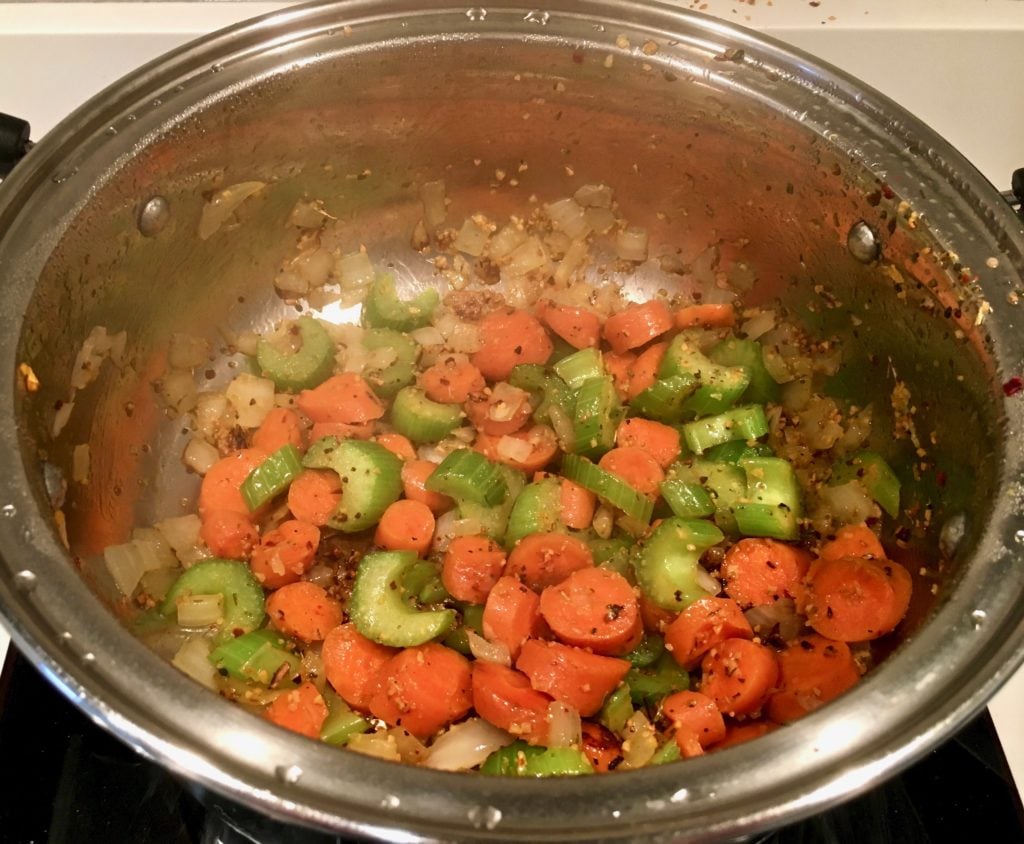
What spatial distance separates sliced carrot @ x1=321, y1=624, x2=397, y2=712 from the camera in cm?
119

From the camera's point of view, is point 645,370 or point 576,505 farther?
point 645,370

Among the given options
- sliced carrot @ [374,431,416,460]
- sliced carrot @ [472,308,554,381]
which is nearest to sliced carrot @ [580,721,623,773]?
sliced carrot @ [374,431,416,460]

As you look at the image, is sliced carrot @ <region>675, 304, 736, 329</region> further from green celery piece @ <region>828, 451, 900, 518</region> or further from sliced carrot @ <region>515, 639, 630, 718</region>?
sliced carrot @ <region>515, 639, 630, 718</region>

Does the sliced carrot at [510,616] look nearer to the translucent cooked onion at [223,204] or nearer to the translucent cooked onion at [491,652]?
the translucent cooked onion at [491,652]

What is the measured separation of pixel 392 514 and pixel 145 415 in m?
0.43

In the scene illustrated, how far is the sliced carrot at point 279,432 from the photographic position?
1450mm

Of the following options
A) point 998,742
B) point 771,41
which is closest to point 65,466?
point 771,41

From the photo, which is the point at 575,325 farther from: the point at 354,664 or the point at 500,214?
the point at 354,664

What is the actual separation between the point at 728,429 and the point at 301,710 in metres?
0.75

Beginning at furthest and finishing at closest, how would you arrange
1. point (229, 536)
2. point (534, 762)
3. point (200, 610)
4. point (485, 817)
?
1. point (229, 536)
2. point (200, 610)
3. point (534, 762)
4. point (485, 817)

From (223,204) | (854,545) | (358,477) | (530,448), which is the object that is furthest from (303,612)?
(854,545)

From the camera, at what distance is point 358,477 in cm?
135

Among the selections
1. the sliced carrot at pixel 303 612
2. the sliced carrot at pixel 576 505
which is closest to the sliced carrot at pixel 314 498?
the sliced carrot at pixel 303 612

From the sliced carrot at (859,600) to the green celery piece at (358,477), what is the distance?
2.04 ft
